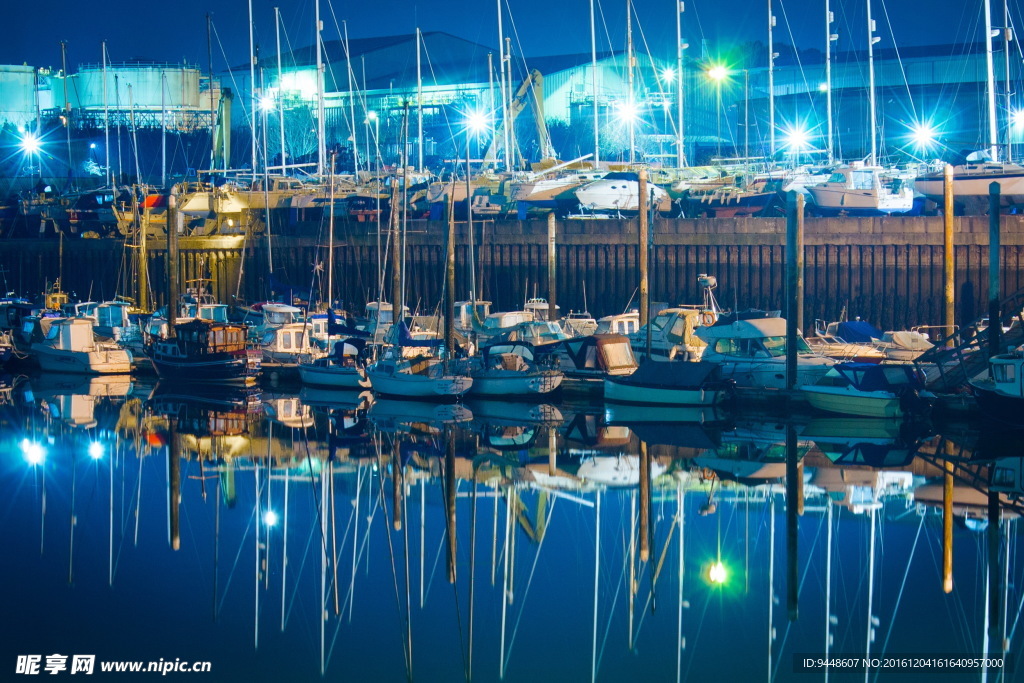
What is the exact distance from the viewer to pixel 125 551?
2073 centimetres

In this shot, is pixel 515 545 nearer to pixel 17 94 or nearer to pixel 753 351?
pixel 753 351

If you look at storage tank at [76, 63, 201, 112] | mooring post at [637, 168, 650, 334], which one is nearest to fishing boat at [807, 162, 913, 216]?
mooring post at [637, 168, 650, 334]

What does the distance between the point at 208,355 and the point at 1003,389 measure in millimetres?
23109

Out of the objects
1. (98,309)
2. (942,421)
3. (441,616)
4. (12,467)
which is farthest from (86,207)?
Result: (441,616)

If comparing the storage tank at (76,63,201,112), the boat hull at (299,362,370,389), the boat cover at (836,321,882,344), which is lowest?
the boat hull at (299,362,370,389)

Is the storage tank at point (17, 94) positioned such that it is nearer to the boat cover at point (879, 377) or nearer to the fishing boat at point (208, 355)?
the fishing boat at point (208, 355)

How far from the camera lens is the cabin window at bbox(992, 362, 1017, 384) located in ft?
89.8

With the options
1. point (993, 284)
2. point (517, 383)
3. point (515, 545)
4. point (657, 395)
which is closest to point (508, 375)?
point (517, 383)

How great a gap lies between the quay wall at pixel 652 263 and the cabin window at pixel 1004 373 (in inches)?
526

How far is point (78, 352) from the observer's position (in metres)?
43.8

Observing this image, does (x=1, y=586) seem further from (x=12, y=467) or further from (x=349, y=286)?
(x=349, y=286)

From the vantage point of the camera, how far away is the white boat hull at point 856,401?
30.0 meters

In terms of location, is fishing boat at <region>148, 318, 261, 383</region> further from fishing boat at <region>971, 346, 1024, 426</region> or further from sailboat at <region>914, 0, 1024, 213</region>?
sailboat at <region>914, 0, 1024, 213</region>

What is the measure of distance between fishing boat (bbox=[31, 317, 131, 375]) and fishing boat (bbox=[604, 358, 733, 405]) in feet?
61.5
